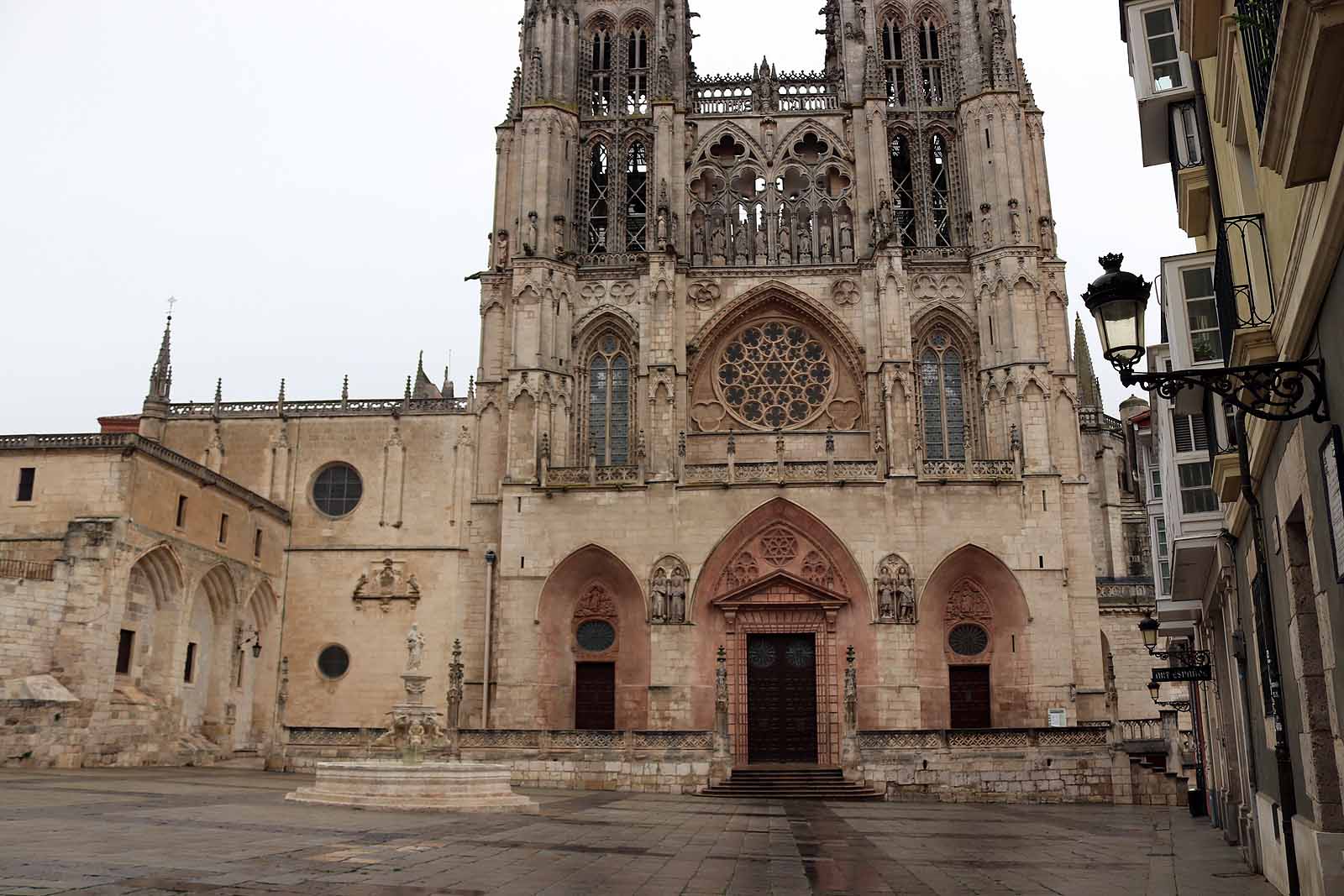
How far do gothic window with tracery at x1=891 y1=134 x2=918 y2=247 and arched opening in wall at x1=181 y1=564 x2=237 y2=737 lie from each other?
2083cm

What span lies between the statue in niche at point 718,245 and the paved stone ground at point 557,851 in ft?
60.5

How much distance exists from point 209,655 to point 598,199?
17.0 metres

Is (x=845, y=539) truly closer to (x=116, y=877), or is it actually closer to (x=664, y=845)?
(x=664, y=845)

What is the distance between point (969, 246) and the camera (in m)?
31.8

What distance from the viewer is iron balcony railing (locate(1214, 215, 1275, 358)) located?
7.68m

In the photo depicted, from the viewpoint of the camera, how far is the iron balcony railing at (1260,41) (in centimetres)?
491

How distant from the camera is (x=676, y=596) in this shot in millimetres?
28500

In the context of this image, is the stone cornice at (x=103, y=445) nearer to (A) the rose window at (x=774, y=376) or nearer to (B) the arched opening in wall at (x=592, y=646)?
(B) the arched opening in wall at (x=592, y=646)

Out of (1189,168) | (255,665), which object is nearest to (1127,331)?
(1189,168)

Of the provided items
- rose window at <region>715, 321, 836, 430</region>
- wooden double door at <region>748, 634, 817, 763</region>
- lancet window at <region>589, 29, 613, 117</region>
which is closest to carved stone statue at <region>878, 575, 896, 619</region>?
wooden double door at <region>748, 634, 817, 763</region>

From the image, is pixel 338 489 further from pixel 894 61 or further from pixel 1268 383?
pixel 1268 383

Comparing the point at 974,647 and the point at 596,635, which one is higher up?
the point at 596,635

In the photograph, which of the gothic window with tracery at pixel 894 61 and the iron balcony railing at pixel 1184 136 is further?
the gothic window with tracery at pixel 894 61

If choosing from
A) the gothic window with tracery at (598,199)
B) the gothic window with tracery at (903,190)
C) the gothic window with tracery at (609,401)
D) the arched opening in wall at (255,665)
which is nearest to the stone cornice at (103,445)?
the arched opening in wall at (255,665)
